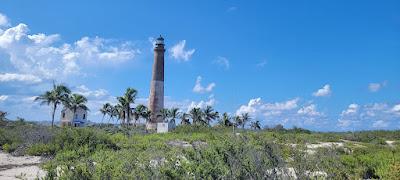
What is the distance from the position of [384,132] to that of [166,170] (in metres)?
46.4

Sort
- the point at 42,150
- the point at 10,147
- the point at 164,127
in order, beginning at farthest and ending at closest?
the point at 164,127, the point at 10,147, the point at 42,150

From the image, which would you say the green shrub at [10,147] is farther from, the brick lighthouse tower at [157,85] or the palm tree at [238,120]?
the palm tree at [238,120]

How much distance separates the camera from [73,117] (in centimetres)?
6706

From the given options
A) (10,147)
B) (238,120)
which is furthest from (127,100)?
(10,147)

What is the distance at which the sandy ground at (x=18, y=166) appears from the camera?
45.0ft

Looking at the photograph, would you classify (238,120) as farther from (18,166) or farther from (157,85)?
(18,166)

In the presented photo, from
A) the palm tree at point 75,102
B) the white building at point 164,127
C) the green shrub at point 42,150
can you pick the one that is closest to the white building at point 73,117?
the palm tree at point 75,102

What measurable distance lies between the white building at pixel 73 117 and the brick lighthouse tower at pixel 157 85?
51.7ft

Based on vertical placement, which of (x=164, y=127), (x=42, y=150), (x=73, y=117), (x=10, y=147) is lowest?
(x=42, y=150)

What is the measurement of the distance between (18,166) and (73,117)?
5151 centimetres

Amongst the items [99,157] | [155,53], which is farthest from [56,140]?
[155,53]

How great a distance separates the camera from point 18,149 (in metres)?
21.9

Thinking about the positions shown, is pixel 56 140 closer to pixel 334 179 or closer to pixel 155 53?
pixel 334 179

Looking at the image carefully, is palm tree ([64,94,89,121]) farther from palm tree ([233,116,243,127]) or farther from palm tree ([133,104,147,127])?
palm tree ([233,116,243,127])
